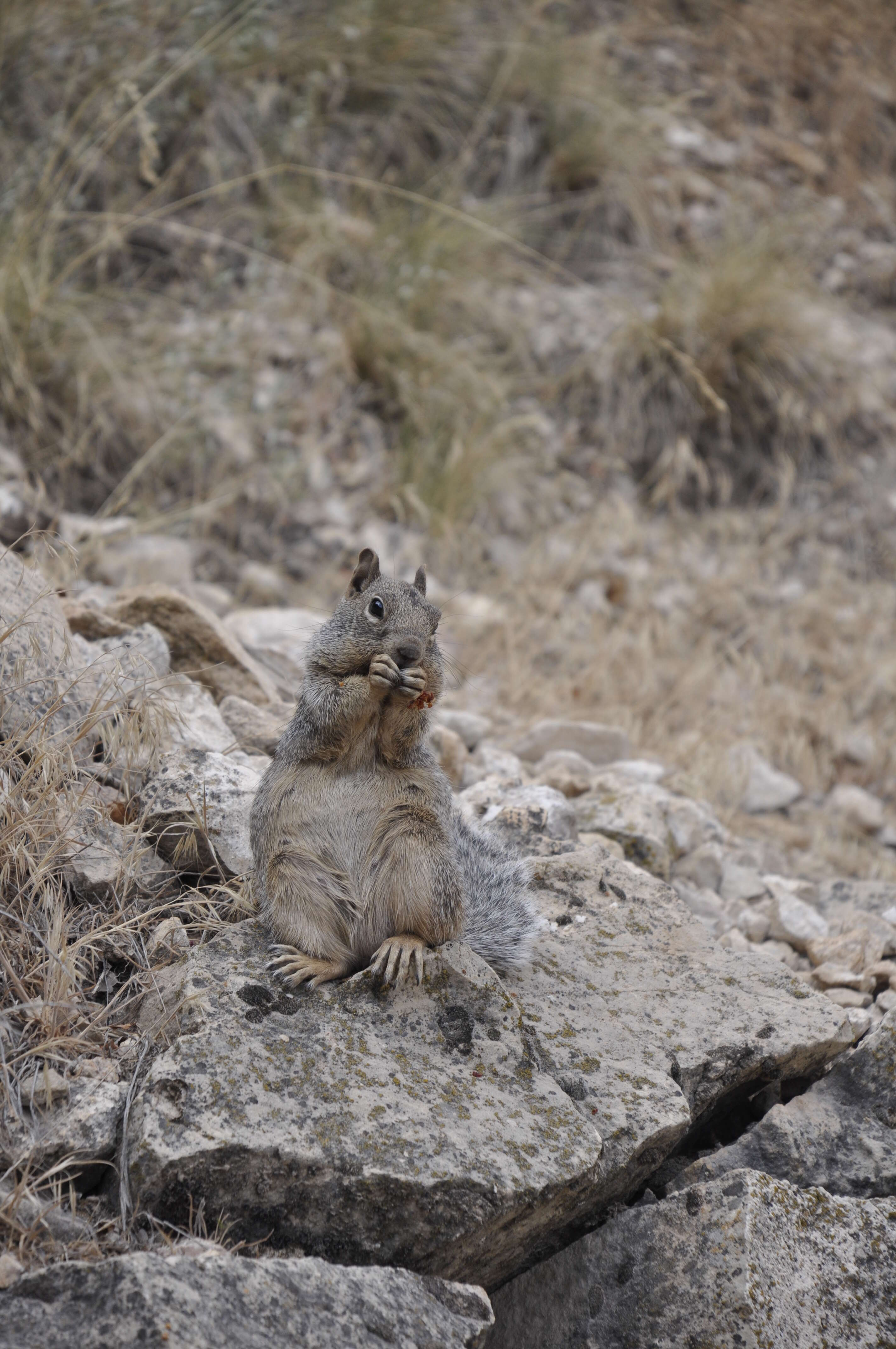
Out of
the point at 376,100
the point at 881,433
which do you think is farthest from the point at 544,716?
the point at 376,100

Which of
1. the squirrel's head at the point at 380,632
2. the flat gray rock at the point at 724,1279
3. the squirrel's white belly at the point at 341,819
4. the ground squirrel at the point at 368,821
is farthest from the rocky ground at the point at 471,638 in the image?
the squirrel's head at the point at 380,632

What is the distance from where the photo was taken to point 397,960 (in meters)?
2.57

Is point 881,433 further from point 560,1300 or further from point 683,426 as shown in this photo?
point 560,1300

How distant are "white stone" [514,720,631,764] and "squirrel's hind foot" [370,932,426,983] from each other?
241 centimetres

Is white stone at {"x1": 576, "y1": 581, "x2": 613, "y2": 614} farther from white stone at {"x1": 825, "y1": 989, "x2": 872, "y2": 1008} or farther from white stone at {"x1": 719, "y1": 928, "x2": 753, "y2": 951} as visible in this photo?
white stone at {"x1": 825, "y1": 989, "x2": 872, "y2": 1008}

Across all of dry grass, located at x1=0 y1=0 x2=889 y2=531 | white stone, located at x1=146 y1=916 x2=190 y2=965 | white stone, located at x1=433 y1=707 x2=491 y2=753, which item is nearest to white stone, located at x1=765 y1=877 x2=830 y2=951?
white stone, located at x1=433 y1=707 x2=491 y2=753

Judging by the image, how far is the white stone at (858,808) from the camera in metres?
5.62

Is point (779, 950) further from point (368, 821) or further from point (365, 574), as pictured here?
point (365, 574)

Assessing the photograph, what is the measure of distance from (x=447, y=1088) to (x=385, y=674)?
0.92 metres

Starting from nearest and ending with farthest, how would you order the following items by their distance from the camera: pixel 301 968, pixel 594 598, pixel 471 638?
pixel 301 968
pixel 471 638
pixel 594 598

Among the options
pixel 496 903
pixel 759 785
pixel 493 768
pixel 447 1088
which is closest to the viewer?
pixel 447 1088

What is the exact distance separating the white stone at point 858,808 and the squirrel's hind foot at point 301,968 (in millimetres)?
3725

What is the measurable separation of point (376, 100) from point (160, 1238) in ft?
27.6

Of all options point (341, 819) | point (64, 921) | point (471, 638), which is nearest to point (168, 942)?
point (64, 921)
